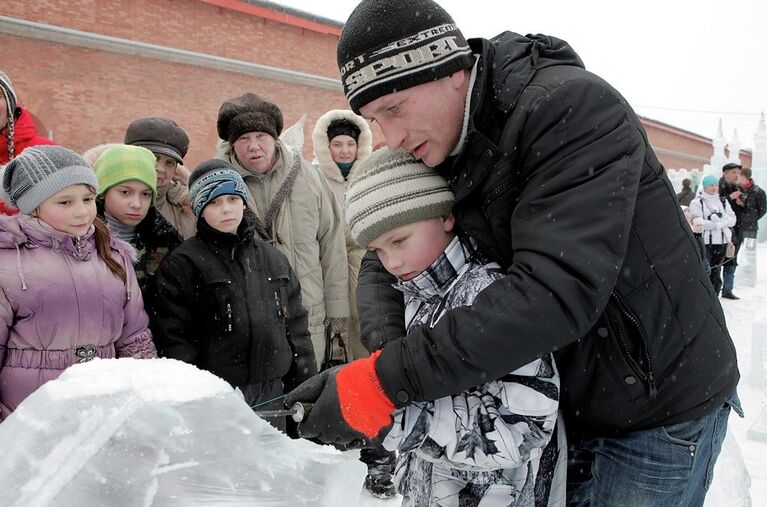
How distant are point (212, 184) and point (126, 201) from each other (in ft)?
1.42

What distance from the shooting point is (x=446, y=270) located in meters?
1.34

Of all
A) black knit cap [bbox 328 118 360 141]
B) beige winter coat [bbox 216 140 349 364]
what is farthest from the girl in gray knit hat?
black knit cap [bbox 328 118 360 141]

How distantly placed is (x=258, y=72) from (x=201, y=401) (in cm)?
1355

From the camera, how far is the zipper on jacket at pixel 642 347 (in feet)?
3.76

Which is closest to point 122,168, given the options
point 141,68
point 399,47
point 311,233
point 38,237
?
point 38,237

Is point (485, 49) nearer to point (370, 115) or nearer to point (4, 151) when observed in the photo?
point (370, 115)

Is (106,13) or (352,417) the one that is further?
(106,13)

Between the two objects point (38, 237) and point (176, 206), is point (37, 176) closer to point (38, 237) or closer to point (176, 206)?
point (38, 237)

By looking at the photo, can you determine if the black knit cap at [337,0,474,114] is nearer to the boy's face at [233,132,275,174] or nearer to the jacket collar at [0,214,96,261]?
the jacket collar at [0,214,96,261]

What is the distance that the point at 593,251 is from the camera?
988mm

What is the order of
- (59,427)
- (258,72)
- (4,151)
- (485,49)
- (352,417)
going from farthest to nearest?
(258,72)
(4,151)
(485,49)
(352,417)
(59,427)

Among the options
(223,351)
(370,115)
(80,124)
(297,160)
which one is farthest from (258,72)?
(370,115)

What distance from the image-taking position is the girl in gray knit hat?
1.98 m

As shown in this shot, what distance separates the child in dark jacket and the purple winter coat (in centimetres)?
31
